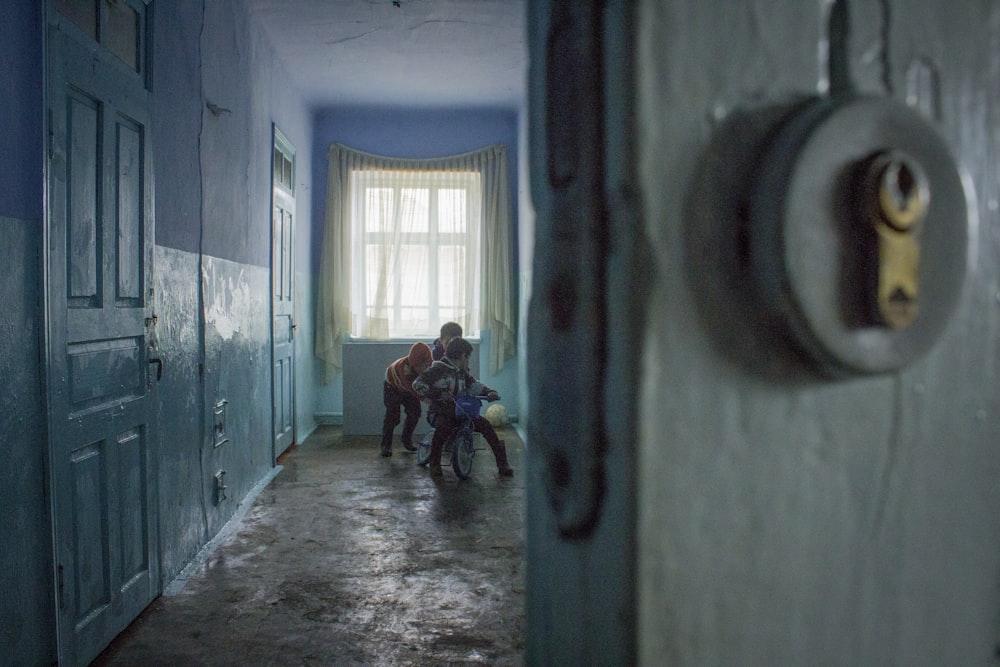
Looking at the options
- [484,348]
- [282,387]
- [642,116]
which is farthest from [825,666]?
[484,348]

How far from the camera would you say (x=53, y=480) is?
1928 mm

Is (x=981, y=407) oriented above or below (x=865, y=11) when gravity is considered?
below

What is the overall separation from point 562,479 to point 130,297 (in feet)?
8.30

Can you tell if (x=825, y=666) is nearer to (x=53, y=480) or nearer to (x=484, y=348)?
(x=53, y=480)

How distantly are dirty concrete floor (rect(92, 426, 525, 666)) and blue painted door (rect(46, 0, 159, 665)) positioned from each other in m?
0.27

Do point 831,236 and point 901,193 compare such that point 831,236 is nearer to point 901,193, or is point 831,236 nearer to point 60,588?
point 901,193

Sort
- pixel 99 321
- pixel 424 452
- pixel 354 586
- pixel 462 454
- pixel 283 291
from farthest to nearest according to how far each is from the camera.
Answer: pixel 283 291, pixel 424 452, pixel 462 454, pixel 354 586, pixel 99 321

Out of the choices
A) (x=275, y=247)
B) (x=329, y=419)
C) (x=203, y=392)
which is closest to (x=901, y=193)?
(x=203, y=392)

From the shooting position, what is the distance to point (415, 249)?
6.93 metres

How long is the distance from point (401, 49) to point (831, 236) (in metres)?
5.54

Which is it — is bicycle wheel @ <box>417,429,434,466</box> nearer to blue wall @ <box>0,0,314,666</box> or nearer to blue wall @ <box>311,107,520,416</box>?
blue wall @ <box>0,0,314,666</box>

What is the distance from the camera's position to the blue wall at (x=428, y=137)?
22.7ft

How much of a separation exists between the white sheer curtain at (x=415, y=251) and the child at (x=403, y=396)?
141 centimetres

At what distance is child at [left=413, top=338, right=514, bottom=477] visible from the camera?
4.65 metres
